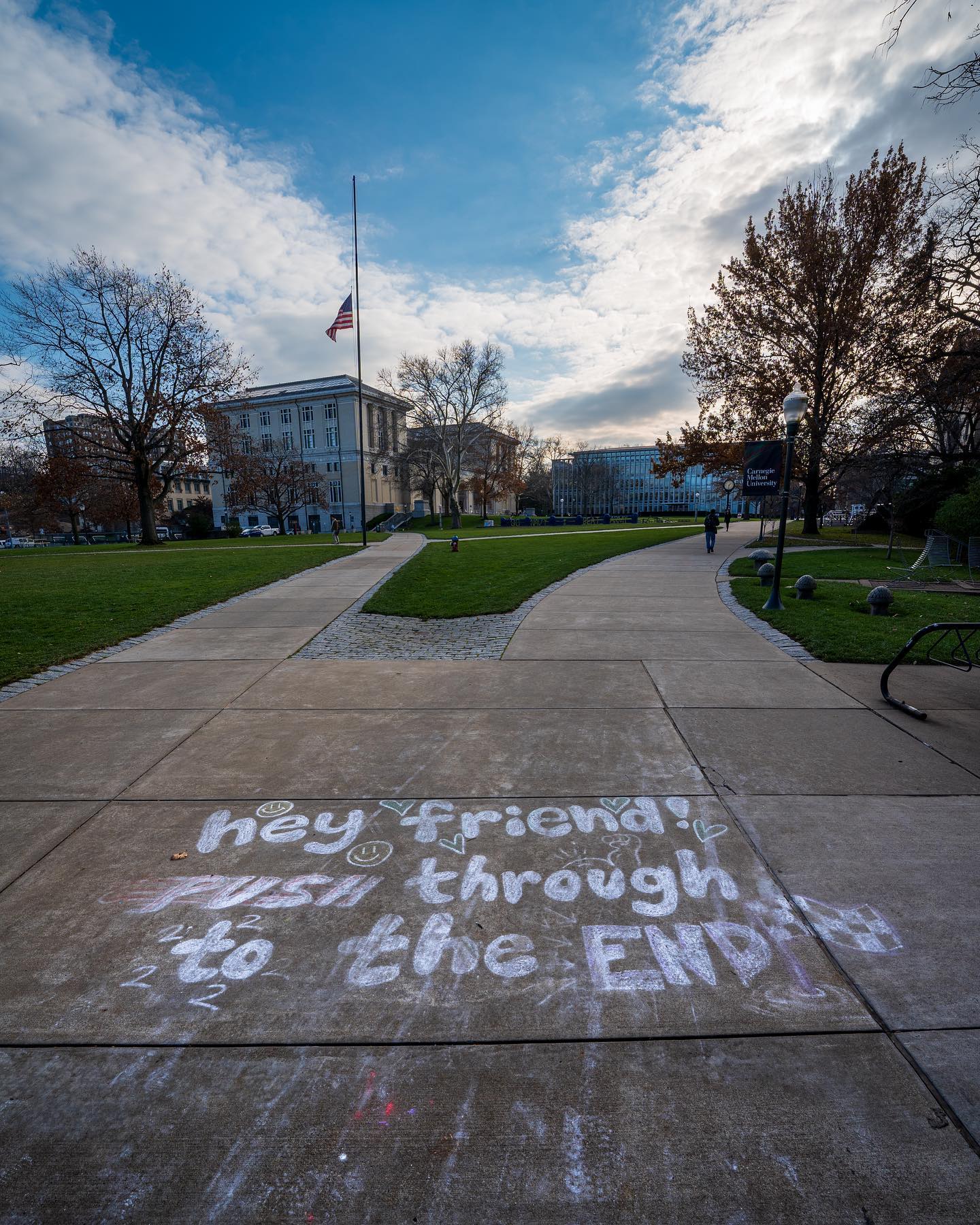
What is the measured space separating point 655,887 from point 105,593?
542 inches

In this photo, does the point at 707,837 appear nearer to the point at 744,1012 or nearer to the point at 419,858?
the point at 744,1012

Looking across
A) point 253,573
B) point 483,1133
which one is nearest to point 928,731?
point 483,1133

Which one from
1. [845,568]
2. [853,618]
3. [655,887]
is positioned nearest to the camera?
[655,887]

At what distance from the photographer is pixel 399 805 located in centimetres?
374

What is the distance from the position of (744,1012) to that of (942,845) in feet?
5.97

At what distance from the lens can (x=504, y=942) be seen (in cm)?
259

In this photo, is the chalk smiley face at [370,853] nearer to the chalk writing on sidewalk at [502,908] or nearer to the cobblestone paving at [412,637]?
the chalk writing on sidewalk at [502,908]

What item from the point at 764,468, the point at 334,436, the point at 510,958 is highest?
the point at 334,436

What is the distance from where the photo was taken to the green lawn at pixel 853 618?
7441 millimetres

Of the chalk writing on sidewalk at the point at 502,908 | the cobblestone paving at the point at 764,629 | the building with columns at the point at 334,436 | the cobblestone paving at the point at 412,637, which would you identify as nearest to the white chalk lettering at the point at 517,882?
the chalk writing on sidewalk at the point at 502,908

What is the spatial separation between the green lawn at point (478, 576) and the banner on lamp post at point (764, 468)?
4.55 m

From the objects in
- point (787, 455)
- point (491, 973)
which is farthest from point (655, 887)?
point (787, 455)

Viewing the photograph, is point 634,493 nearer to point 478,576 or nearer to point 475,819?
point 478,576

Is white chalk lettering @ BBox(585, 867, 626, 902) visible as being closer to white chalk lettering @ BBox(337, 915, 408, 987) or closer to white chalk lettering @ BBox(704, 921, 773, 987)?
white chalk lettering @ BBox(704, 921, 773, 987)
